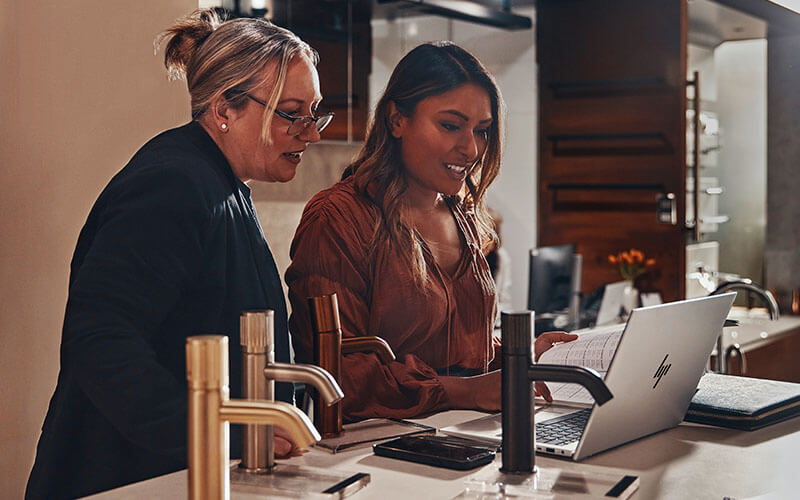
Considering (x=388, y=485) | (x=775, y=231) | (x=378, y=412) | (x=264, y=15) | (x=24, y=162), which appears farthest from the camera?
A: (x=775, y=231)

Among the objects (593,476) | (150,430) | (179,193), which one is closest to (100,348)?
(150,430)

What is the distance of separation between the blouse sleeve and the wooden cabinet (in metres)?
2.39

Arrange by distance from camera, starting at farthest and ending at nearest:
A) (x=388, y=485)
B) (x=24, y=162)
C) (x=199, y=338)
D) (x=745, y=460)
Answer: (x=24, y=162)
(x=745, y=460)
(x=388, y=485)
(x=199, y=338)

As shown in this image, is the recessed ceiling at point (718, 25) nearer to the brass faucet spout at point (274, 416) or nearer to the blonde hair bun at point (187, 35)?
the blonde hair bun at point (187, 35)

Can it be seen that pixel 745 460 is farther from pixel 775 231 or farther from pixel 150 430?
pixel 775 231

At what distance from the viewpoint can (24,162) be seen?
229 centimetres

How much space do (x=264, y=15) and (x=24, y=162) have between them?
6.75 feet

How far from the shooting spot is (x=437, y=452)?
4.89ft

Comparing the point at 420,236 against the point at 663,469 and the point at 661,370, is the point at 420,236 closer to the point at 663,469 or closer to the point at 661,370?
the point at 661,370

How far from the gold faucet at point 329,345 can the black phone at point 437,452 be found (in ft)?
0.34

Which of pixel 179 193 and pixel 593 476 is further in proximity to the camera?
pixel 179 193

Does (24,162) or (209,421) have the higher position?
(24,162)

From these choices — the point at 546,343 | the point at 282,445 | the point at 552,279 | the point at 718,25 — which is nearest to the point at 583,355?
the point at 546,343

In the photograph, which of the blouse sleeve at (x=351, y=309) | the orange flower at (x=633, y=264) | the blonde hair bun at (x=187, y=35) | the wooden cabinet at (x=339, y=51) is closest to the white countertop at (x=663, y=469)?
the blouse sleeve at (x=351, y=309)
